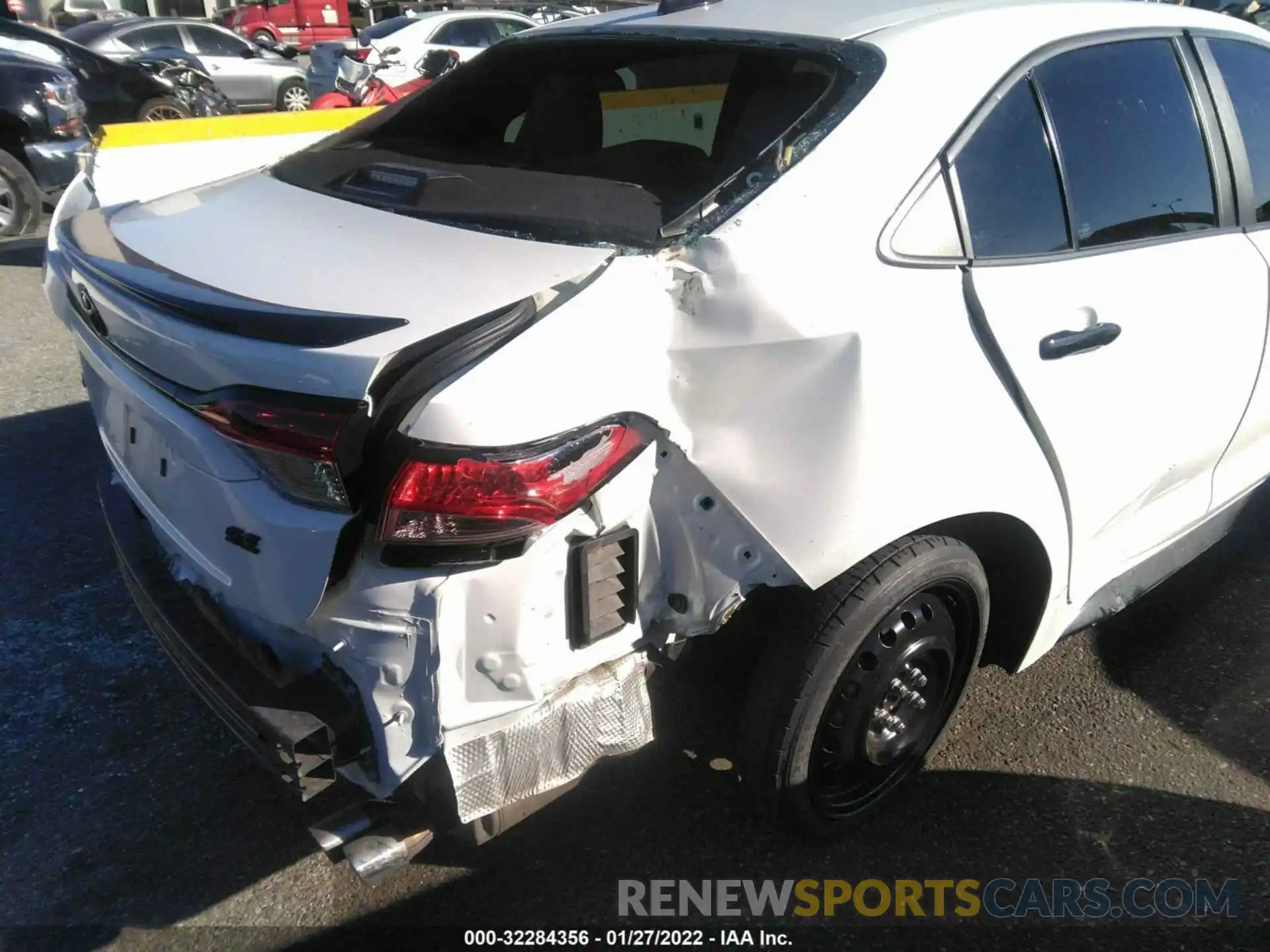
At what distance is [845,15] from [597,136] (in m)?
0.78

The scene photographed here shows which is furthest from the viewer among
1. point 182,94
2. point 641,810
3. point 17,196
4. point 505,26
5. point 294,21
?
point 294,21

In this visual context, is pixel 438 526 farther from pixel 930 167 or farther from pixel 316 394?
pixel 930 167

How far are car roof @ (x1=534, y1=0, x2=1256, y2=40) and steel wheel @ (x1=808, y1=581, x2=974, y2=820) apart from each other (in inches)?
51.4

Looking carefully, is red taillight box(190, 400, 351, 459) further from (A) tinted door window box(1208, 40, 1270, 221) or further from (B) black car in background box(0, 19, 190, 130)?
(B) black car in background box(0, 19, 190, 130)

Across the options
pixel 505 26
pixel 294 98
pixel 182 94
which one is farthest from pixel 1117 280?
pixel 294 98

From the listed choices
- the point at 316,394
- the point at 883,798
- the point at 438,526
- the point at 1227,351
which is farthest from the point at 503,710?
the point at 1227,351

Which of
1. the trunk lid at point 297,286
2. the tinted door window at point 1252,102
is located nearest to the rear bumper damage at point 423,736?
the trunk lid at point 297,286

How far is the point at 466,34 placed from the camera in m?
14.4

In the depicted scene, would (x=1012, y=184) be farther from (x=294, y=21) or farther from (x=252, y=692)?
(x=294, y=21)

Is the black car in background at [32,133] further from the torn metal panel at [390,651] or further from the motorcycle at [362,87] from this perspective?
the torn metal panel at [390,651]

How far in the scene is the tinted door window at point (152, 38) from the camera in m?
14.6

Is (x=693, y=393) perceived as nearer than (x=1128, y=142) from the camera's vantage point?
Yes

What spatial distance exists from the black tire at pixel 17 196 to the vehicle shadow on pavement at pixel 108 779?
560 cm

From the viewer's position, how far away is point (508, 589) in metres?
1.67
